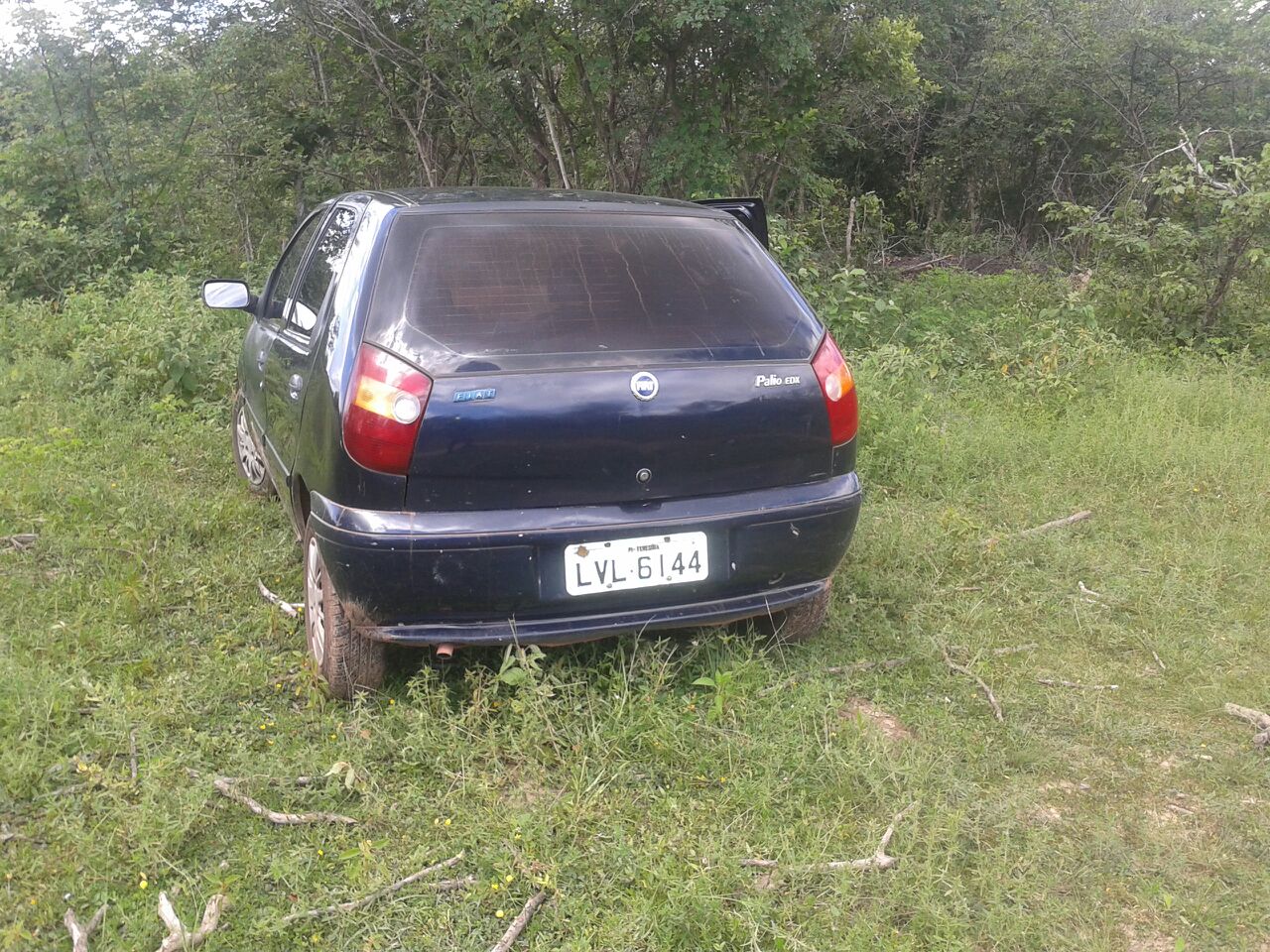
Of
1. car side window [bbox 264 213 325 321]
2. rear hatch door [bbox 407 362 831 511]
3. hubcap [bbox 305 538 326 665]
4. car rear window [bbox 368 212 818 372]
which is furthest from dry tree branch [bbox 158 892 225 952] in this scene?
car side window [bbox 264 213 325 321]

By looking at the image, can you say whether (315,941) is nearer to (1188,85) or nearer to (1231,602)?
(1231,602)

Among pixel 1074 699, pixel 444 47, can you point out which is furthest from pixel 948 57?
pixel 1074 699

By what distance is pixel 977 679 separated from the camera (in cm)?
330

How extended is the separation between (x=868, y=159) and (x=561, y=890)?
1534 cm

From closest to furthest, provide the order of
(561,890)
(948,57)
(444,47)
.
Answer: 1. (561,890)
2. (444,47)
3. (948,57)

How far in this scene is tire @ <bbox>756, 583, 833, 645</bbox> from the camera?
3367 millimetres

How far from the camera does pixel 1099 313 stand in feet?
25.5

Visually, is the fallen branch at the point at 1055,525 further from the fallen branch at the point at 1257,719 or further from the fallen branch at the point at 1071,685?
the fallen branch at the point at 1257,719

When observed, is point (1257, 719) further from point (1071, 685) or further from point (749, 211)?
point (749, 211)

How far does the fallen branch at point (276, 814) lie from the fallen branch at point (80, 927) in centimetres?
39

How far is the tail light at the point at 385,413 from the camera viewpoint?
2568mm

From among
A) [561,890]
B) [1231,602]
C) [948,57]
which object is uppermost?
[948,57]

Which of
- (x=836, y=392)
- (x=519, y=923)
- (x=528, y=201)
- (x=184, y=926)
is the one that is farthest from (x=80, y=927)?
(x=836, y=392)

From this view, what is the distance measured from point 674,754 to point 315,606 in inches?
48.4
